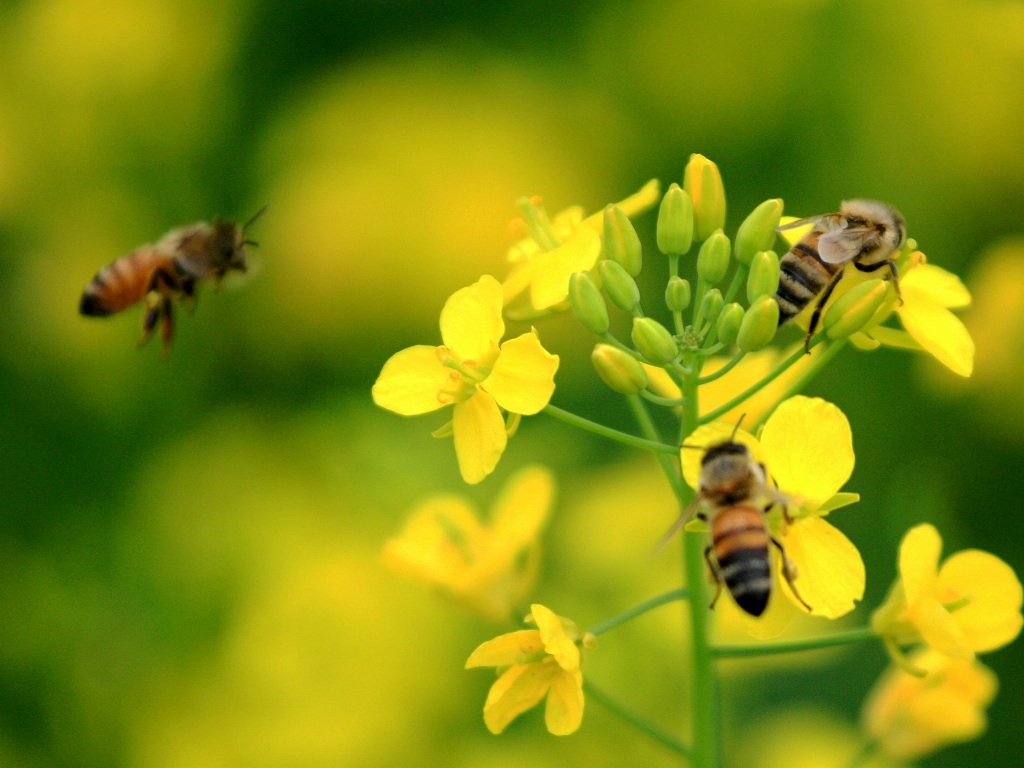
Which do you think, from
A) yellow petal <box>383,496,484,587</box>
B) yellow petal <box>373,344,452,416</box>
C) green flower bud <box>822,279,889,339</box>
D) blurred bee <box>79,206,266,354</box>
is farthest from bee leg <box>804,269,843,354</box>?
blurred bee <box>79,206,266,354</box>

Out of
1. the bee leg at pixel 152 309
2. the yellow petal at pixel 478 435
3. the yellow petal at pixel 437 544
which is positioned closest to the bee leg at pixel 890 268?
the yellow petal at pixel 478 435

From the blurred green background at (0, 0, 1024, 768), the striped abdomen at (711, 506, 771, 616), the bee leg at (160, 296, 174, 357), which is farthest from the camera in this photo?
the blurred green background at (0, 0, 1024, 768)

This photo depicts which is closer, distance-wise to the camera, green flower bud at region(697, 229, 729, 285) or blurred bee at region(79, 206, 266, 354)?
green flower bud at region(697, 229, 729, 285)

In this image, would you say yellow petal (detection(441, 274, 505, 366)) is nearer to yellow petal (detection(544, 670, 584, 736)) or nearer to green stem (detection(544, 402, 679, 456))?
green stem (detection(544, 402, 679, 456))

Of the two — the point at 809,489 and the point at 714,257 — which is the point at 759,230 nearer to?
the point at 714,257

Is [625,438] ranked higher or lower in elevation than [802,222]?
lower

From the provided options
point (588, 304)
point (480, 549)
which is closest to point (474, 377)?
point (588, 304)

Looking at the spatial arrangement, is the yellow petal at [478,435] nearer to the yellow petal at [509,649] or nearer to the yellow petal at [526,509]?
the yellow petal at [509,649]
